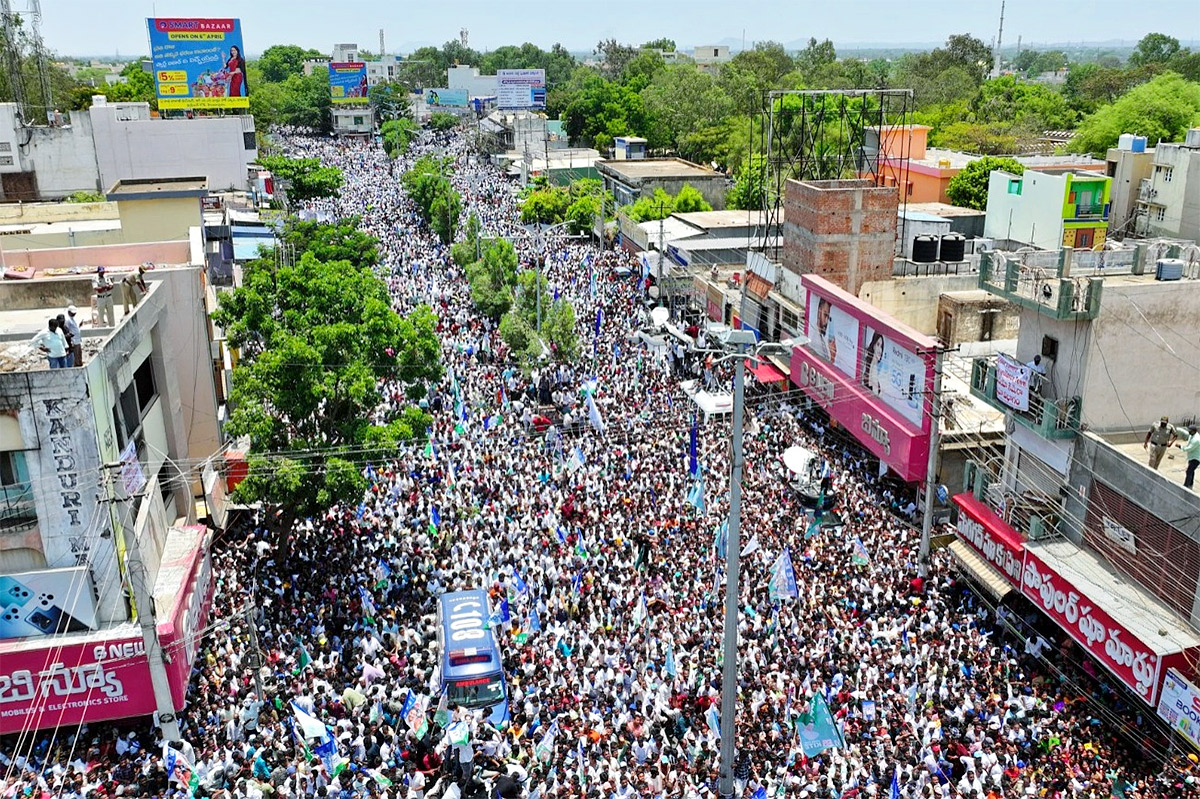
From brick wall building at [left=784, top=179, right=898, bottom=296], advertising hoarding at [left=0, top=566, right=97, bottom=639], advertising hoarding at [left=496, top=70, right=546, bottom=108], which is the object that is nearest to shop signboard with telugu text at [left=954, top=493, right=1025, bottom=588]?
brick wall building at [left=784, top=179, right=898, bottom=296]

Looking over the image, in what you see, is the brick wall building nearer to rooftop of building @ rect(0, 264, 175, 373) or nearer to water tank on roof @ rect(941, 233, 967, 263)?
water tank on roof @ rect(941, 233, 967, 263)

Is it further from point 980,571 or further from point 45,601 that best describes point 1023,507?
point 45,601

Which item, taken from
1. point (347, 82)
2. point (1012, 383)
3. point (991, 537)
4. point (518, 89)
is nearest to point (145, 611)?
point (991, 537)

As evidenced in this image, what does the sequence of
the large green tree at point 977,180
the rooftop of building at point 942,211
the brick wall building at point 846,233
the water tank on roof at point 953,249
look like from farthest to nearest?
the large green tree at point 977,180
the rooftop of building at point 942,211
the water tank on roof at point 953,249
the brick wall building at point 846,233

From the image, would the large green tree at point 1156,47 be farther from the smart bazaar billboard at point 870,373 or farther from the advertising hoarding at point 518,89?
the smart bazaar billboard at point 870,373

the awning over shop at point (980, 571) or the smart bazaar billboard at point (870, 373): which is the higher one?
the smart bazaar billboard at point (870, 373)

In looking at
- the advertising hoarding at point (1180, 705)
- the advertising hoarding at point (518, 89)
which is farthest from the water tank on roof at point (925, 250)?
the advertising hoarding at point (518, 89)

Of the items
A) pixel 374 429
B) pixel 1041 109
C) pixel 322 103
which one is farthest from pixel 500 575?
pixel 322 103
